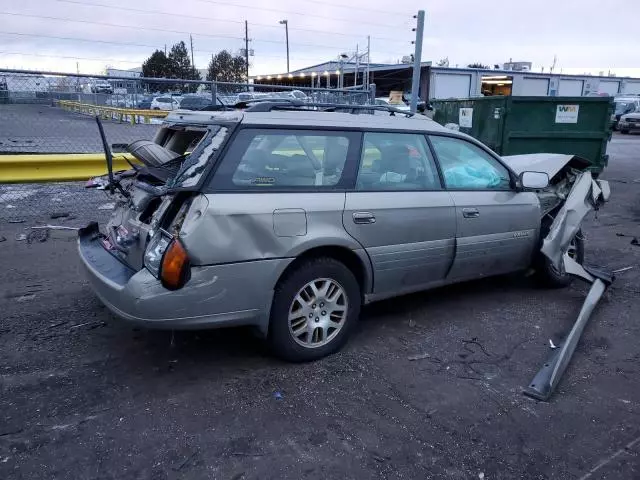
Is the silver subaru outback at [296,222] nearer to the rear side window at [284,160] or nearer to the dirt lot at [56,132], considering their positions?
the rear side window at [284,160]

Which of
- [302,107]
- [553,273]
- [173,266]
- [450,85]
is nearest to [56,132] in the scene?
[302,107]

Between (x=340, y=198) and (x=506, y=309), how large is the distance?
2.09 metres

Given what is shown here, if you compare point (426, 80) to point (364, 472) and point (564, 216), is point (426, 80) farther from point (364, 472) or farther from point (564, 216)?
point (364, 472)

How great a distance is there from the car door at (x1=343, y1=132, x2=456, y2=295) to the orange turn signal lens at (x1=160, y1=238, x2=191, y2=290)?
1133 millimetres

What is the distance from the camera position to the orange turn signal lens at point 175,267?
2990 millimetres

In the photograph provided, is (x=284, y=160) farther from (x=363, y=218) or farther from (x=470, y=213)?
(x=470, y=213)

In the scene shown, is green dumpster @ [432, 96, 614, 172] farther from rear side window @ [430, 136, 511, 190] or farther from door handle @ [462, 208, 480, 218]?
door handle @ [462, 208, 480, 218]

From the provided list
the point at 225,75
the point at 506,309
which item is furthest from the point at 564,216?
the point at 225,75

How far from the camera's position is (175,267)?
299cm

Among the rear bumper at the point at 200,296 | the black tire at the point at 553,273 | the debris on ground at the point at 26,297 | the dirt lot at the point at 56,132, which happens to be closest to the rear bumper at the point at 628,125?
the dirt lot at the point at 56,132

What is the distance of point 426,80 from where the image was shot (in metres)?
35.5

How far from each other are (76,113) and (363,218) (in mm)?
9951

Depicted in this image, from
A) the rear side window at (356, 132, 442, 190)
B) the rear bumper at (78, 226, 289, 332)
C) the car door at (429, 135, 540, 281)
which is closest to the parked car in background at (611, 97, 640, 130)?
the car door at (429, 135, 540, 281)

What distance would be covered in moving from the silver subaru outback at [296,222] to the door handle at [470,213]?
0.04 ft
